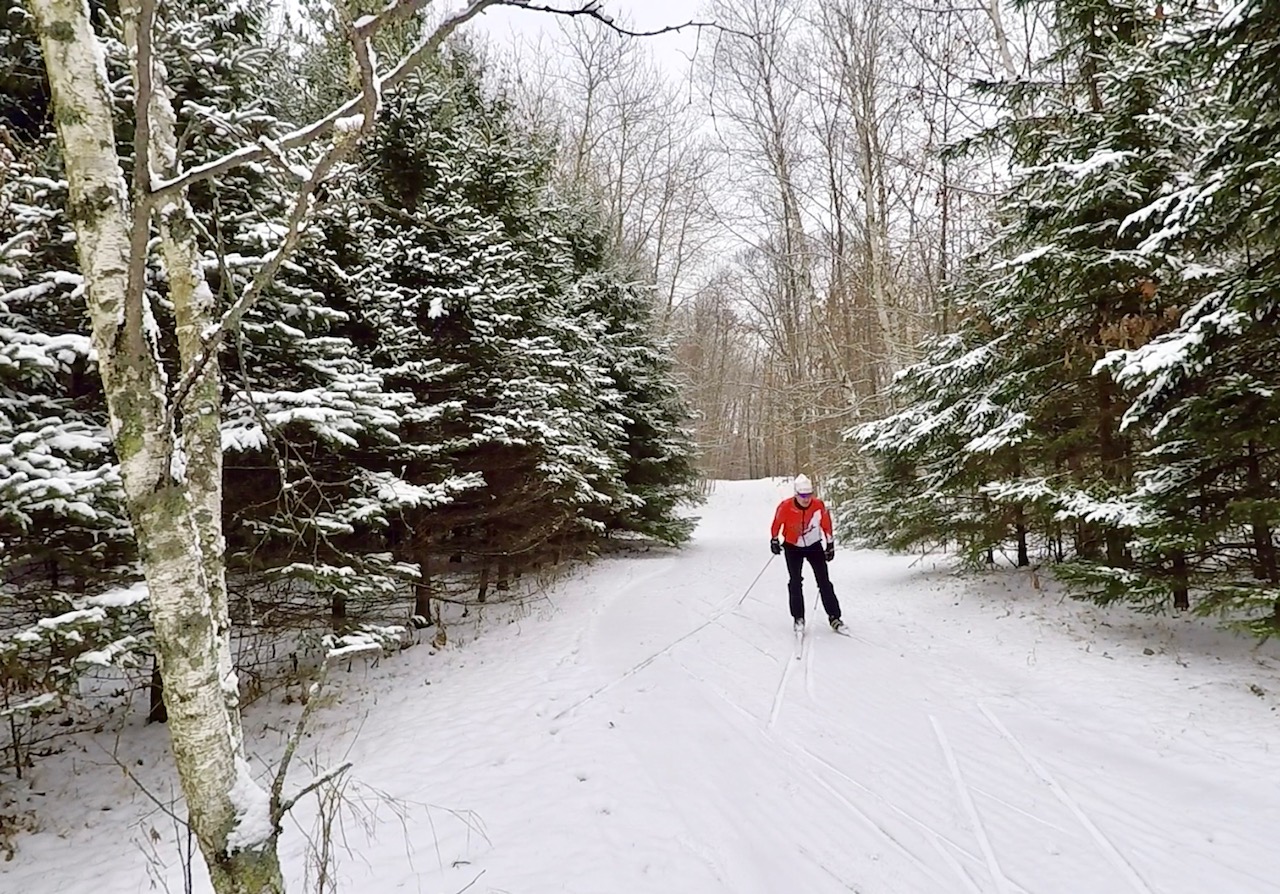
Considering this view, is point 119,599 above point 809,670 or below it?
above

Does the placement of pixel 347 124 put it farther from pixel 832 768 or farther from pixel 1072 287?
pixel 1072 287

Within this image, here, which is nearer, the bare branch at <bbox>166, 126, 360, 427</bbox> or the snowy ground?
the bare branch at <bbox>166, 126, 360, 427</bbox>

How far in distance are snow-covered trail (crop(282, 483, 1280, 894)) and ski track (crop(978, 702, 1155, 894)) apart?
0.05ft

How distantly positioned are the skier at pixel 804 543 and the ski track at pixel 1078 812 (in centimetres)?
241

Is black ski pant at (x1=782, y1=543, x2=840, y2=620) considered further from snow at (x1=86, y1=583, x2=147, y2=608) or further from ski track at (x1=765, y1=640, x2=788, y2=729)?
snow at (x1=86, y1=583, x2=147, y2=608)

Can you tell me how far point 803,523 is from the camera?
25.3 ft

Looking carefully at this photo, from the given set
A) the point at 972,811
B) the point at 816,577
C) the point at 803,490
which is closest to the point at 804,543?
the point at 816,577

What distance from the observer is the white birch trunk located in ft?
5.60

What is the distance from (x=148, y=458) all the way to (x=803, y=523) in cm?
689

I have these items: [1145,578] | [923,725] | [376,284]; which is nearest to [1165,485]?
[1145,578]

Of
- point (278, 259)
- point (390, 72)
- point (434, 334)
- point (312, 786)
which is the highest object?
point (434, 334)

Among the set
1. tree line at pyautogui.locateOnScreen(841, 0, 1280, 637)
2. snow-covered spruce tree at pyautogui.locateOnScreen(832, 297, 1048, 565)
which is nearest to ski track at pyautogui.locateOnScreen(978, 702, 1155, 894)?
tree line at pyautogui.locateOnScreen(841, 0, 1280, 637)

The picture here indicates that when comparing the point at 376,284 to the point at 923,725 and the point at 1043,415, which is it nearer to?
the point at 923,725

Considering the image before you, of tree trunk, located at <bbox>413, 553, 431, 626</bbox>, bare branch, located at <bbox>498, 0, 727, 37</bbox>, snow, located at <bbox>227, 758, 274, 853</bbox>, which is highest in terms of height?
bare branch, located at <bbox>498, 0, 727, 37</bbox>
